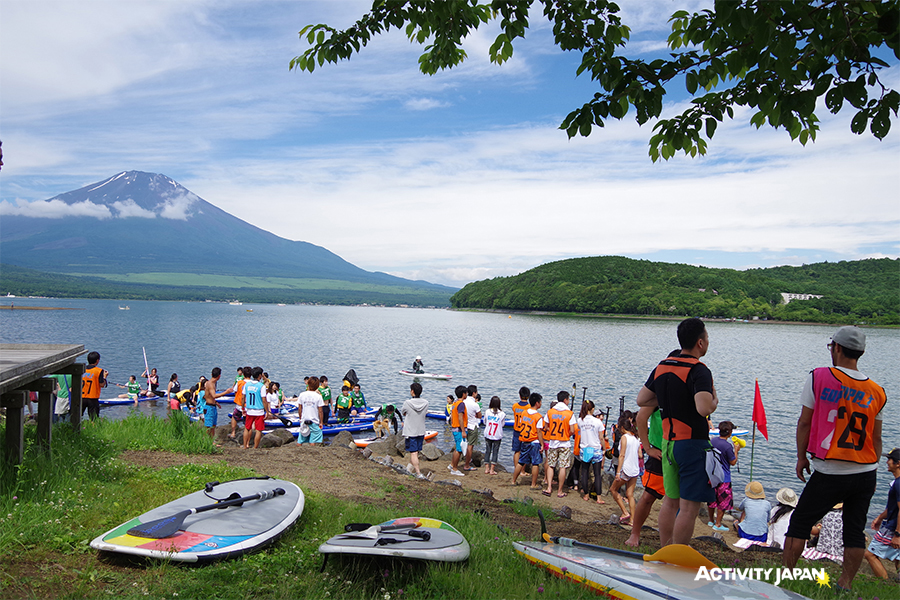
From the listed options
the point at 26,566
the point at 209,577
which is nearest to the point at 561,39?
the point at 209,577

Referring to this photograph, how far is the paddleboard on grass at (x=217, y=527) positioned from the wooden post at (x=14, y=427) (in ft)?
6.20

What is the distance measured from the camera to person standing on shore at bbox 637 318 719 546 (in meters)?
4.63

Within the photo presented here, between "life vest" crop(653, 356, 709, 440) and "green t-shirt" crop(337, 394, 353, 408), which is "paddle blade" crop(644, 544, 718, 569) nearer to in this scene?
"life vest" crop(653, 356, 709, 440)

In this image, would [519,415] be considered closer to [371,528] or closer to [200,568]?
[371,528]

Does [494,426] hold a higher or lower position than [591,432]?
lower

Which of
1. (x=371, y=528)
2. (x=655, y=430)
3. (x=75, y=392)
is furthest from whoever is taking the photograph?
(x=75, y=392)

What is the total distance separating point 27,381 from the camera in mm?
5551

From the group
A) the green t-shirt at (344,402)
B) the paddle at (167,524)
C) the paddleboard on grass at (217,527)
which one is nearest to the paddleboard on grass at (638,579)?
the paddleboard on grass at (217,527)

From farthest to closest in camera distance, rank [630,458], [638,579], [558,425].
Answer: [558,425] → [630,458] → [638,579]

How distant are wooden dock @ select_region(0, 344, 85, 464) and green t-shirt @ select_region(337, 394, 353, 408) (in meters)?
13.9

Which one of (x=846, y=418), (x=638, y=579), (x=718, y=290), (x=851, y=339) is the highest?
(x=718, y=290)

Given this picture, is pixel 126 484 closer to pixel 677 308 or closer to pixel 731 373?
pixel 731 373

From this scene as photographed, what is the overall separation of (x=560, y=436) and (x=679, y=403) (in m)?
7.82

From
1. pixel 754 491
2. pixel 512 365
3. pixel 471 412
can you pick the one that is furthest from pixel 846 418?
pixel 512 365
